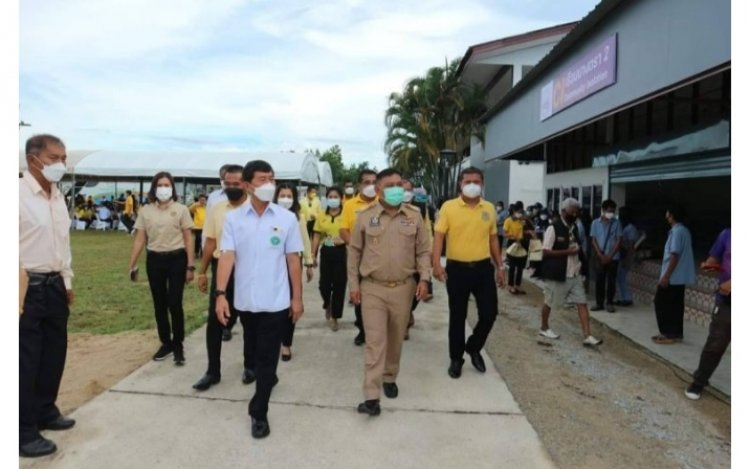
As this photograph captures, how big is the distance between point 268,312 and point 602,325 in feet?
18.1

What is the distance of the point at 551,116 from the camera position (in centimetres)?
908

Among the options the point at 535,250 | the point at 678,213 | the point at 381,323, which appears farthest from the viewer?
the point at 535,250

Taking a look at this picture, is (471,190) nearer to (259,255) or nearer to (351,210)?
(351,210)

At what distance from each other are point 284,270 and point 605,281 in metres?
6.39

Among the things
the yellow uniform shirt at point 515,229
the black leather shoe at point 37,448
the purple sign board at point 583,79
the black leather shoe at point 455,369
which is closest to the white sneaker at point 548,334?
the black leather shoe at point 455,369

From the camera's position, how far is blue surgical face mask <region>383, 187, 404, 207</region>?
4336mm

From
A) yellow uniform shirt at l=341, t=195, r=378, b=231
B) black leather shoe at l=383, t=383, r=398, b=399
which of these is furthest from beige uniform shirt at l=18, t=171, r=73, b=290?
yellow uniform shirt at l=341, t=195, r=378, b=231

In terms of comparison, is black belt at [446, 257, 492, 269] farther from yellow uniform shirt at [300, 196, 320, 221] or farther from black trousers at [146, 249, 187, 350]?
yellow uniform shirt at [300, 196, 320, 221]

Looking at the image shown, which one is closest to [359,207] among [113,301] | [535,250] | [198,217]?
[113,301]

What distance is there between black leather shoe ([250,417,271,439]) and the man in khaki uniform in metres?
0.75

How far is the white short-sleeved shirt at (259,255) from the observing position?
3.74 meters

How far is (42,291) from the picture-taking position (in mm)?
3504

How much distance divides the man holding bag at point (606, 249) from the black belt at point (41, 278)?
282 inches
